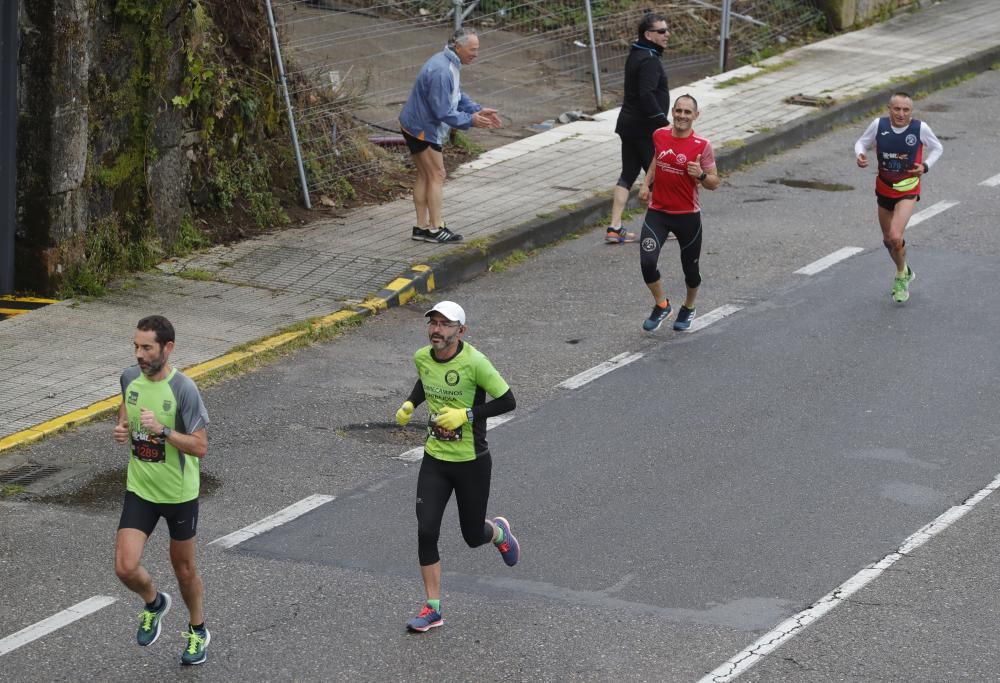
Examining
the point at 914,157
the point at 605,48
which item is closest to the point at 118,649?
the point at 914,157

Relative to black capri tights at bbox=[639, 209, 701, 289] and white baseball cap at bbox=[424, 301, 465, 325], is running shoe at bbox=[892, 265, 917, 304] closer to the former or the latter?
black capri tights at bbox=[639, 209, 701, 289]

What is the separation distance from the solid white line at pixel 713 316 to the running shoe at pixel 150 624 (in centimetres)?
609

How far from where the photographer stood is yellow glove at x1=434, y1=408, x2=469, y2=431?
24.7 ft

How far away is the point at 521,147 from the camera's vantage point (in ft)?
58.3

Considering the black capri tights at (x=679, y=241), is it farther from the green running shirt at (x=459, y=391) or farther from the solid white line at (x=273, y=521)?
the green running shirt at (x=459, y=391)

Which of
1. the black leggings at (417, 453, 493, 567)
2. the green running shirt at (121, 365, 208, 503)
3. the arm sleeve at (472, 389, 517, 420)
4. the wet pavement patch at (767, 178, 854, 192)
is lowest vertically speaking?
the wet pavement patch at (767, 178, 854, 192)

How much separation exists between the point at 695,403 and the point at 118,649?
474 centimetres

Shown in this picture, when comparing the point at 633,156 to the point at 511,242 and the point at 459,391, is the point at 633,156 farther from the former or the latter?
the point at 459,391

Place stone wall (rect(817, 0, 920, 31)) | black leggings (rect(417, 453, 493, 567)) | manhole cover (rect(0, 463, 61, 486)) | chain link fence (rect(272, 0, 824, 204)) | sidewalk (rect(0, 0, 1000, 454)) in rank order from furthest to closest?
stone wall (rect(817, 0, 920, 31))
chain link fence (rect(272, 0, 824, 204))
sidewalk (rect(0, 0, 1000, 454))
manhole cover (rect(0, 463, 61, 486))
black leggings (rect(417, 453, 493, 567))

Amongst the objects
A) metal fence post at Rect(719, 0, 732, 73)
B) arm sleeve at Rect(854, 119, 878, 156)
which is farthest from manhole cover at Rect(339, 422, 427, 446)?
metal fence post at Rect(719, 0, 732, 73)

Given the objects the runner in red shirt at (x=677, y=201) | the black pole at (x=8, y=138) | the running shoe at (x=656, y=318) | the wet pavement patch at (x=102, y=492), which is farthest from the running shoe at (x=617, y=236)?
the wet pavement patch at (x=102, y=492)

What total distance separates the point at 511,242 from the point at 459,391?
272 inches

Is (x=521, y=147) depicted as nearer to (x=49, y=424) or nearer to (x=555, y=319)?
(x=555, y=319)

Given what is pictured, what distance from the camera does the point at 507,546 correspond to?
812 cm
